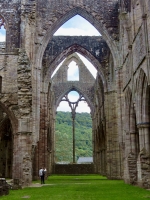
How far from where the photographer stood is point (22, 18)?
58.4ft

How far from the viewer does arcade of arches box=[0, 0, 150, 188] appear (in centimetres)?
1320

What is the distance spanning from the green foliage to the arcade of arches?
2266 cm

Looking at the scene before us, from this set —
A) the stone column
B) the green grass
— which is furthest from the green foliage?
the stone column

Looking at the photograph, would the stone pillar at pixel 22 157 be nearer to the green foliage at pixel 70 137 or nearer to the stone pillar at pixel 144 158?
the stone pillar at pixel 144 158

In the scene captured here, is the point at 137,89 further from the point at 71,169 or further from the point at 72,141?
the point at 72,141

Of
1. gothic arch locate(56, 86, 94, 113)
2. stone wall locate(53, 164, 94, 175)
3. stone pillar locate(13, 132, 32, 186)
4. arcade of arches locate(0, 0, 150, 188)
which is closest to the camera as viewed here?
arcade of arches locate(0, 0, 150, 188)

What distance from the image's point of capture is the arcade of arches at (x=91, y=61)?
13203 millimetres

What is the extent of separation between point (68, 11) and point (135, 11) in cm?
691

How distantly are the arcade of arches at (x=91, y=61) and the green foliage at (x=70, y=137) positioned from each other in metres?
22.7

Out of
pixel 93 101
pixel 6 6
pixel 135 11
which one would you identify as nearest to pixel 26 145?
pixel 135 11

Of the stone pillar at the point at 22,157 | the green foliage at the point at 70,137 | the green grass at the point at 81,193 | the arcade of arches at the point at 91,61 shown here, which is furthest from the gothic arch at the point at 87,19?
the green foliage at the point at 70,137

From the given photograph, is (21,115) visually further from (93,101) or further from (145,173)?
(93,101)

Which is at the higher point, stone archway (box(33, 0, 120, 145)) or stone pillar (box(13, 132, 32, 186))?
stone archway (box(33, 0, 120, 145))

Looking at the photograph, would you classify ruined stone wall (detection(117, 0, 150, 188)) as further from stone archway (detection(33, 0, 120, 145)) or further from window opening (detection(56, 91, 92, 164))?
window opening (detection(56, 91, 92, 164))
